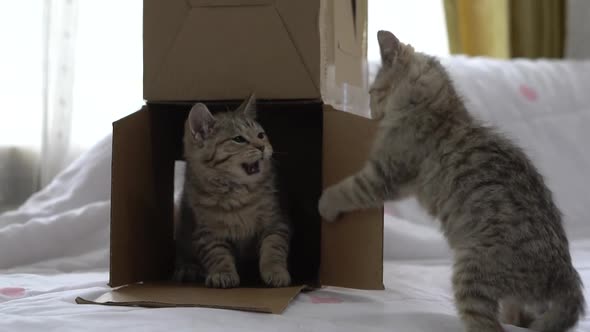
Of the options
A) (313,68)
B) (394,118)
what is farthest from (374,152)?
(313,68)

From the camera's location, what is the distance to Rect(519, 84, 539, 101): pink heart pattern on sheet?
249 centimetres

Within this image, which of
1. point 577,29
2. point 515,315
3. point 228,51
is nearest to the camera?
point 515,315

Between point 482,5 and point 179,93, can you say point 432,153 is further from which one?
point 482,5

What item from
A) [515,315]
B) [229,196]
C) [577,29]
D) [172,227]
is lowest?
[515,315]

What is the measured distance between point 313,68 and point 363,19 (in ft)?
1.67

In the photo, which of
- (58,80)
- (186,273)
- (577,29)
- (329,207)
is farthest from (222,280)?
(577,29)

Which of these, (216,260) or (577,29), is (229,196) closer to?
(216,260)

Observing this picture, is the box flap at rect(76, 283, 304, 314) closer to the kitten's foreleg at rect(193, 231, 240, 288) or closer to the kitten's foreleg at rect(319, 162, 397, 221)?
the kitten's foreleg at rect(193, 231, 240, 288)

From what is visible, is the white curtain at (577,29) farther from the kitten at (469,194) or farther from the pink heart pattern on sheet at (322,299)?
the pink heart pattern on sheet at (322,299)

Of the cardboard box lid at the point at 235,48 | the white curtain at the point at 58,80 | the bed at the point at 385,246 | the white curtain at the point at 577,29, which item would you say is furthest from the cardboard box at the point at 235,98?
the white curtain at the point at 577,29

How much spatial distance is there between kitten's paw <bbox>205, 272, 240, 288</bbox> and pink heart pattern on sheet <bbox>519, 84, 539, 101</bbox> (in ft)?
5.23

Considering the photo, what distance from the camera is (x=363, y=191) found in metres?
1.46

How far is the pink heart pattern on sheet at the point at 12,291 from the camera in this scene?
56.7 inches

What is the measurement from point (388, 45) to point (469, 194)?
0.50 meters
